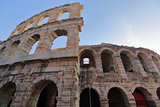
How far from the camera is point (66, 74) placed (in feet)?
13.4

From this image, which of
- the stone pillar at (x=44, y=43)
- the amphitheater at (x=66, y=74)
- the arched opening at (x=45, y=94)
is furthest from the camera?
the stone pillar at (x=44, y=43)

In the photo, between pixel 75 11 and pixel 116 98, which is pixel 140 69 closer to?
pixel 116 98

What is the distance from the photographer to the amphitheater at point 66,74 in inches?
161

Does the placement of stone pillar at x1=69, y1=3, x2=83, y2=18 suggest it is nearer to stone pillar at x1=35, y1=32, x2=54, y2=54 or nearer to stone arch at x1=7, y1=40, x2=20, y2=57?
stone pillar at x1=35, y1=32, x2=54, y2=54

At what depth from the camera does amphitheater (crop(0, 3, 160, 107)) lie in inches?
161

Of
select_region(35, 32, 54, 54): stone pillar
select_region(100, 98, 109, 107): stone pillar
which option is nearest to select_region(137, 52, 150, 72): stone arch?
select_region(100, 98, 109, 107): stone pillar

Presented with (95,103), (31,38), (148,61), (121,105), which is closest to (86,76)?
(95,103)

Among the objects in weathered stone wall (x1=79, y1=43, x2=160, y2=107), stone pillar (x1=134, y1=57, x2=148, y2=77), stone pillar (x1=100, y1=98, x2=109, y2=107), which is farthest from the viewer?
stone pillar (x1=134, y1=57, x2=148, y2=77)

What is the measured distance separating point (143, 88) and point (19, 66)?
11.3 metres

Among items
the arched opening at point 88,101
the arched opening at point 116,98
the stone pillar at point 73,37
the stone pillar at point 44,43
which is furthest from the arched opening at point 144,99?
the stone pillar at point 44,43

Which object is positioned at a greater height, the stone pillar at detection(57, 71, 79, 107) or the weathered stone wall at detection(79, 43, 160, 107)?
the weathered stone wall at detection(79, 43, 160, 107)

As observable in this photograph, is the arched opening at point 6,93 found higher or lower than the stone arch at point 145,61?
lower

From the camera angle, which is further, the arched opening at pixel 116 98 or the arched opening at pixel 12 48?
the arched opening at pixel 12 48

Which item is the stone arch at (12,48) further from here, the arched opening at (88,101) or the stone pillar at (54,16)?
the arched opening at (88,101)
